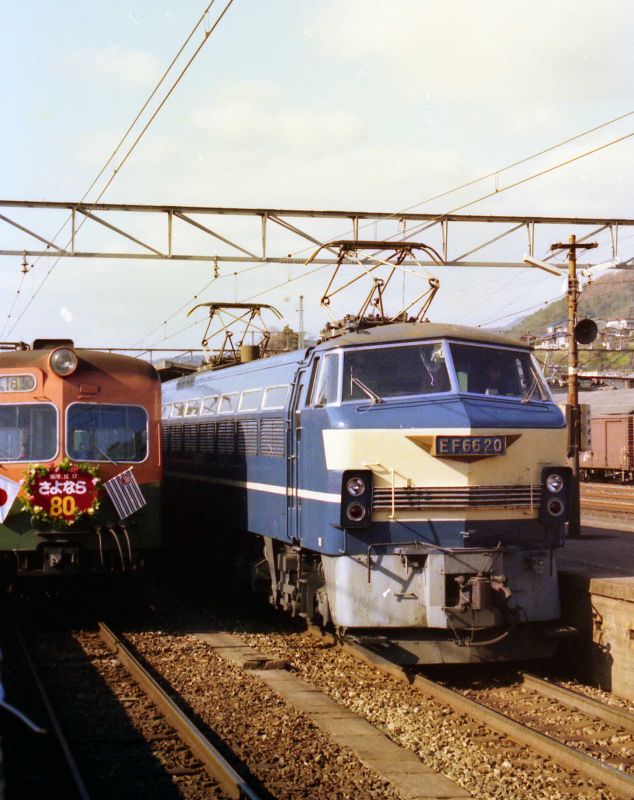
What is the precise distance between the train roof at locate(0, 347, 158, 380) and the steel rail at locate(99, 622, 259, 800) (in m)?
3.55

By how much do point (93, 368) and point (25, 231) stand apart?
23.4 ft

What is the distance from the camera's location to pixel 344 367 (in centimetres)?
1051

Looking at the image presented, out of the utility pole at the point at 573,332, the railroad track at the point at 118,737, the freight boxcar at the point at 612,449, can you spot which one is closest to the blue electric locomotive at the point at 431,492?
the railroad track at the point at 118,737

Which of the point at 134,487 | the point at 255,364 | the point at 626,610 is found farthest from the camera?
the point at 255,364

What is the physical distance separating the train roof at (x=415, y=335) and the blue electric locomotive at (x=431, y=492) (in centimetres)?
2

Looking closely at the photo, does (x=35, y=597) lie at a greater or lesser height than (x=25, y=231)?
lesser

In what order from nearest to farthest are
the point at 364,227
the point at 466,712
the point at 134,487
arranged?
1. the point at 466,712
2. the point at 134,487
3. the point at 364,227

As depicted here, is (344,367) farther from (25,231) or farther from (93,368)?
(25,231)

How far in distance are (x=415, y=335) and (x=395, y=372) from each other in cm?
47

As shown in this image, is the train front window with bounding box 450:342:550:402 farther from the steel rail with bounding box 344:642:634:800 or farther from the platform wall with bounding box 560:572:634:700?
the steel rail with bounding box 344:642:634:800

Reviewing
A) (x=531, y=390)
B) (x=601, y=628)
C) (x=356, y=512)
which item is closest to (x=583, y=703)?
(x=601, y=628)

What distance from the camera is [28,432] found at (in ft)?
40.2

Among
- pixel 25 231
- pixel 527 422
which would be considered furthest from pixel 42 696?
pixel 25 231

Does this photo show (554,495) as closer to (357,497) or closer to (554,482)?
(554,482)
